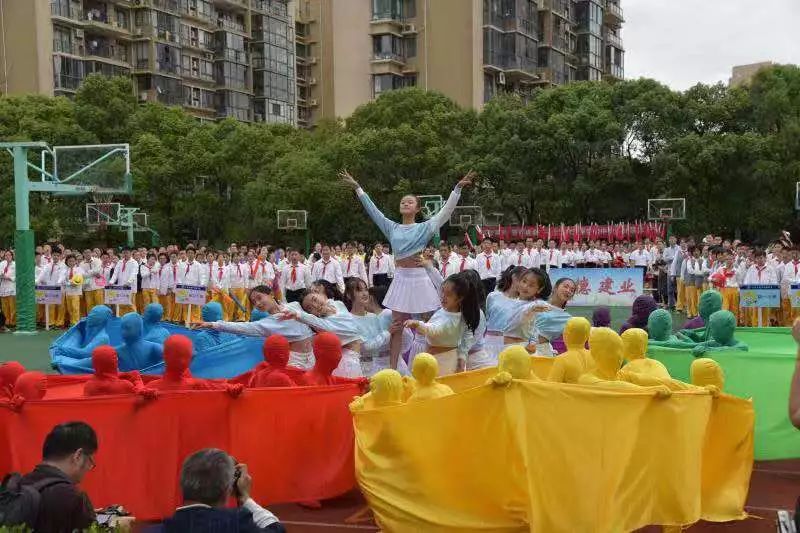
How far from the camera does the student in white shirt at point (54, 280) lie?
1989 cm

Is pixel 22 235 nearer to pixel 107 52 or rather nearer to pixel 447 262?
pixel 447 262

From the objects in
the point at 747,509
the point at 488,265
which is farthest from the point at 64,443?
the point at 488,265

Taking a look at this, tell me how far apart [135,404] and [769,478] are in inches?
189

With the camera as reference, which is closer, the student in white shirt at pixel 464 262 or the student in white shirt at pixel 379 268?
the student in white shirt at pixel 464 262

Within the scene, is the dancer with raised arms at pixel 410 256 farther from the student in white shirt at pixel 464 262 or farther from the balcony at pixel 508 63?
the balcony at pixel 508 63

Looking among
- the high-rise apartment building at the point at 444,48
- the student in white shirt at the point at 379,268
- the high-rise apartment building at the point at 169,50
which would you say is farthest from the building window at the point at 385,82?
the student in white shirt at the point at 379,268

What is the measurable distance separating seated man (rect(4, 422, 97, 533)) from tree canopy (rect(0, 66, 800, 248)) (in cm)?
3273

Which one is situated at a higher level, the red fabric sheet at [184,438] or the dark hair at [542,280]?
the dark hair at [542,280]

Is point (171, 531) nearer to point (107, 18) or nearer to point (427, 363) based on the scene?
point (427, 363)

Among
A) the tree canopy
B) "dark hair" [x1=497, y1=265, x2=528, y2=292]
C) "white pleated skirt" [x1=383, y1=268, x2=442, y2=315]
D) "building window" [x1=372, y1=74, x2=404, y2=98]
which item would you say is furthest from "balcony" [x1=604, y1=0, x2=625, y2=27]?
"white pleated skirt" [x1=383, y1=268, x2=442, y2=315]

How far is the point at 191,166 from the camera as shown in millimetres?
38344

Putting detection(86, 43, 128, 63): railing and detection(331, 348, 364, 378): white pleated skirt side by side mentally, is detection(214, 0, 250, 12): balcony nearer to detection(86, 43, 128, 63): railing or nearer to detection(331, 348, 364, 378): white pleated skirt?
detection(86, 43, 128, 63): railing

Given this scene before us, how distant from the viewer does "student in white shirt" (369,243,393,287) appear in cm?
2462

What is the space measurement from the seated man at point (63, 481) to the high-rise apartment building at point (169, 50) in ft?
166
